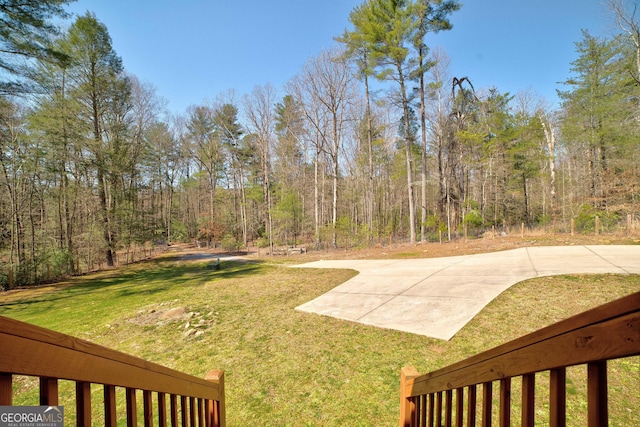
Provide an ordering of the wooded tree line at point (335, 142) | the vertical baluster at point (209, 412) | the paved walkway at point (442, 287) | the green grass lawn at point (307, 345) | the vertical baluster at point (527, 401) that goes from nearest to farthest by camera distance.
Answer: the vertical baluster at point (527, 401) → the vertical baluster at point (209, 412) → the green grass lawn at point (307, 345) → the paved walkway at point (442, 287) → the wooded tree line at point (335, 142)

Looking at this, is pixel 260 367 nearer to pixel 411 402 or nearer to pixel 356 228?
Result: pixel 411 402

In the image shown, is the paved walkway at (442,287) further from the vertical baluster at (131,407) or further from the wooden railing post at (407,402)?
the vertical baluster at (131,407)

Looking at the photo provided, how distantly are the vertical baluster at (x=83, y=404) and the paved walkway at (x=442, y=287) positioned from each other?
354cm

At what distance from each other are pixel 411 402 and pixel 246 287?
5.84 m

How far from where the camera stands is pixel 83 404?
0.76m

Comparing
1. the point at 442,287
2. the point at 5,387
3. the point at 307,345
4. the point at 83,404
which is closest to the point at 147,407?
the point at 83,404

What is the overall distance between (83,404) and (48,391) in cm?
15

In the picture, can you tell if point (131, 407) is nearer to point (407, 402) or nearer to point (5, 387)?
point (5, 387)

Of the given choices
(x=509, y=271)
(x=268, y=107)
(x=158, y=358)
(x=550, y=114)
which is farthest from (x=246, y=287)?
(x=550, y=114)

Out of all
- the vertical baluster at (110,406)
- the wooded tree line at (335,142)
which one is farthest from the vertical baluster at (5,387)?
the wooded tree line at (335,142)

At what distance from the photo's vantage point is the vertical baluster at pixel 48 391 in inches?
25.3

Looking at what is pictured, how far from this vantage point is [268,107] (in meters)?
→ 17.0

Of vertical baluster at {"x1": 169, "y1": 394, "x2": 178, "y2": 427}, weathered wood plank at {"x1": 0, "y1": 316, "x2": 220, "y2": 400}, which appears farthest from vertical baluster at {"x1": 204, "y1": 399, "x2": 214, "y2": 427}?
weathered wood plank at {"x1": 0, "y1": 316, "x2": 220, "y2": 400}

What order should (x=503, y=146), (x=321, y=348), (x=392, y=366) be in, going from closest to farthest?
(x=392, y=366) < (x=321, y=348) < (x=503, y=146)
